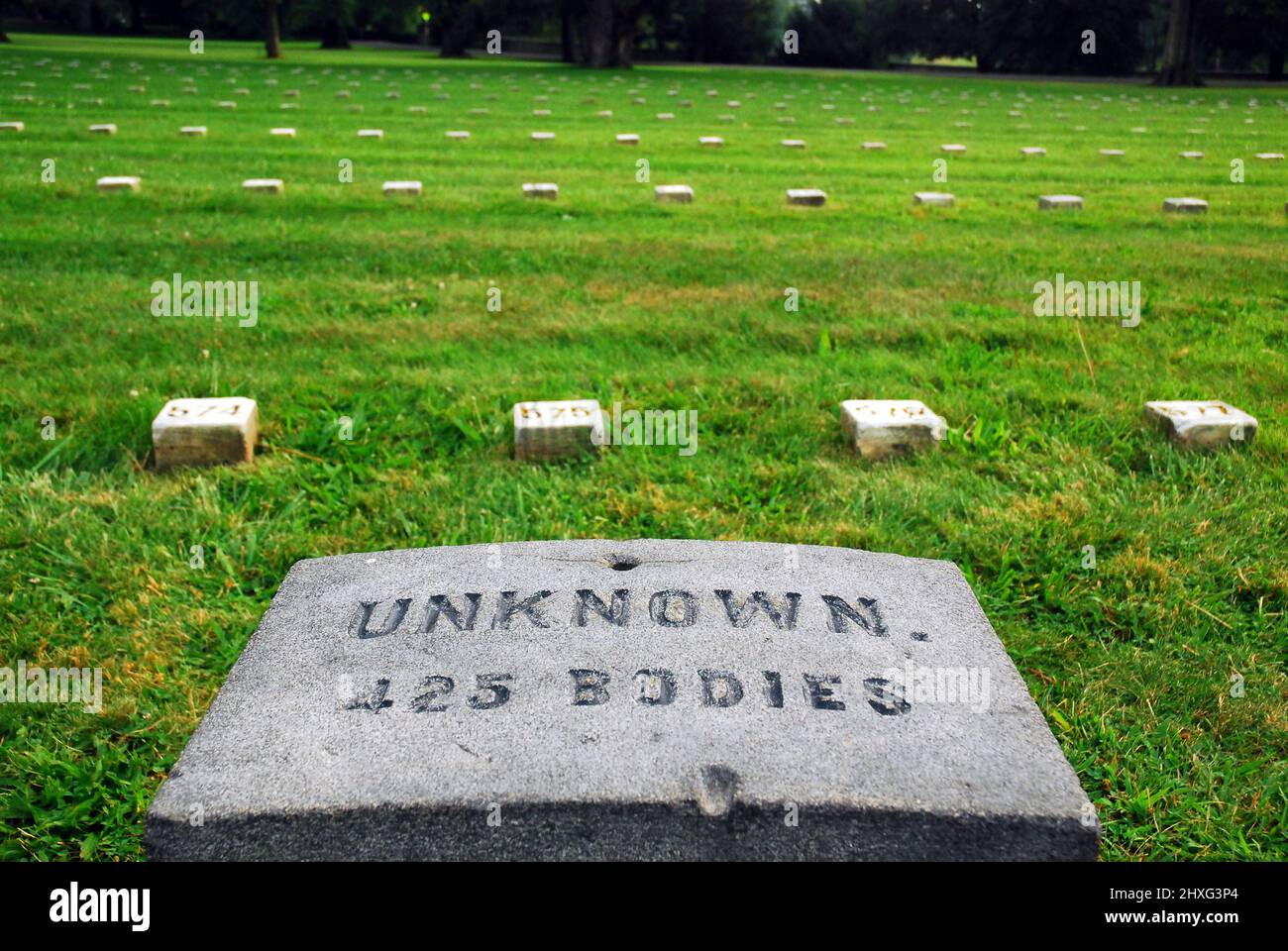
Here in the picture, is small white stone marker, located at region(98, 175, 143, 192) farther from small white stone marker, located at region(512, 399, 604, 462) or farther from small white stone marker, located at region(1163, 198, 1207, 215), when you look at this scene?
small white stone marker, located at region(1163, 198, 1207, 215)

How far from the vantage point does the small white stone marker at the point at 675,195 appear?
7.80 m

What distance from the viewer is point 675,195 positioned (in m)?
7.82

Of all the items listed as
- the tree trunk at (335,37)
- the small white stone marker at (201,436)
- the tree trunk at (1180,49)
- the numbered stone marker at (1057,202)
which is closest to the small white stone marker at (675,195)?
the numbered stone marker at (1057,202)

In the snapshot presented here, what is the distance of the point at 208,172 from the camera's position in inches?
341

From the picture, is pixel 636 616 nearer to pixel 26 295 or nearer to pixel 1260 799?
pixel 1260 799

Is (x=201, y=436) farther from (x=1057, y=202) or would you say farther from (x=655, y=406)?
(x=1057, y=202)

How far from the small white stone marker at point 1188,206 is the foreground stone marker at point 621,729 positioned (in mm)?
6631

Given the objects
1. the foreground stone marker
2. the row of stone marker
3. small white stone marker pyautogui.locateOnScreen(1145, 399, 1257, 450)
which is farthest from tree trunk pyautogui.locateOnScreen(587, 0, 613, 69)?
the foreground stone marker

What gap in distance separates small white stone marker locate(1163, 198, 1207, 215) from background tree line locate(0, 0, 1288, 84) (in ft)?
75.5

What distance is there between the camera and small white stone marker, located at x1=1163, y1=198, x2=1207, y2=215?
7.87m

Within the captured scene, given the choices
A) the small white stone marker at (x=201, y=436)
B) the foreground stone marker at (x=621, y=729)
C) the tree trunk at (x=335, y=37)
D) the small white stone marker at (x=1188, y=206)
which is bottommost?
the foreground stone marker at (x=621, y=729)

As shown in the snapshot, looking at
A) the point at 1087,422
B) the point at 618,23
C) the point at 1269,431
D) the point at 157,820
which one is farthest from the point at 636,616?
the point at 618,23

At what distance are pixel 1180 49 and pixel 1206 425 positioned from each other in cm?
2707

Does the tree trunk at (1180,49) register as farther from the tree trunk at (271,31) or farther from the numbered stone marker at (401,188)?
the numbered stone marker at (401,188)
